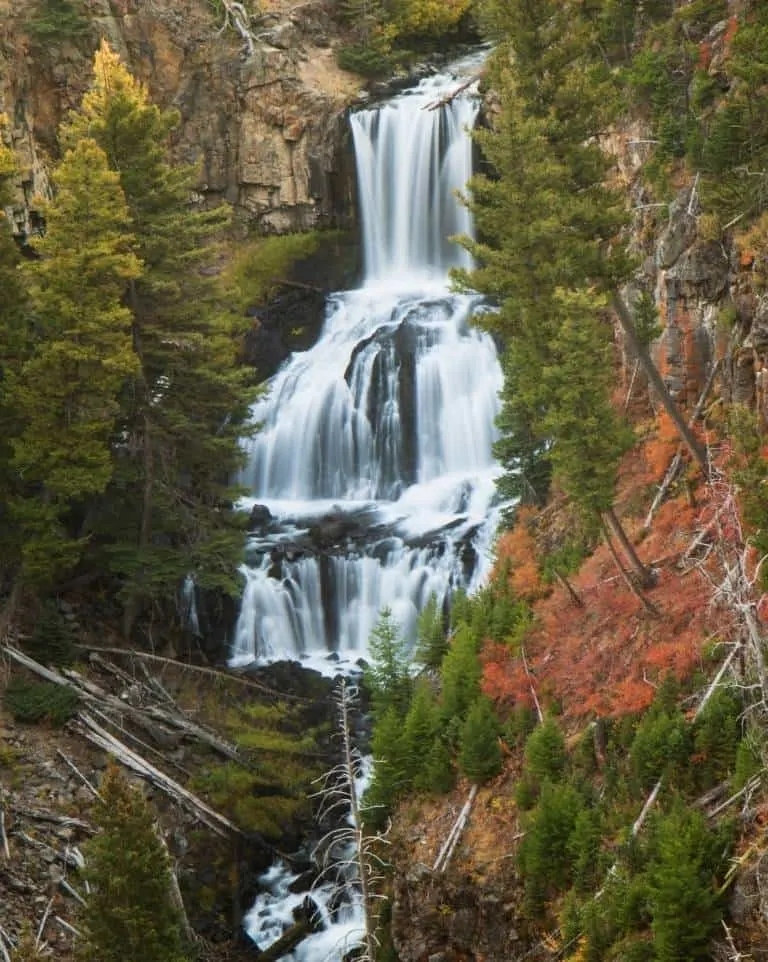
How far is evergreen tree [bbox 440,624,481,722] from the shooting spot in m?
19.2

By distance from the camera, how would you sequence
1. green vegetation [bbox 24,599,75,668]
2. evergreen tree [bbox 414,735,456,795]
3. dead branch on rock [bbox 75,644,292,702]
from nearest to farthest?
evergreen tree [bbox 414,735,456,795] < green vegetation [bbox 24,599,75,668] < dead branch on rock [bbox 75,644,292,702]

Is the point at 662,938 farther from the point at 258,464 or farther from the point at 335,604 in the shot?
the point at 258,464

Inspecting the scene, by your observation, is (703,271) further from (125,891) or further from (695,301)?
(125,891)

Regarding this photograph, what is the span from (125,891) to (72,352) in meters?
11.5

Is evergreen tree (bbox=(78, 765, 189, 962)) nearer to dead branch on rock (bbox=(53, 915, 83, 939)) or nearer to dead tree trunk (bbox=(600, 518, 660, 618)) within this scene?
dead branch on rock (bbox=(53, 915, 83, 939))

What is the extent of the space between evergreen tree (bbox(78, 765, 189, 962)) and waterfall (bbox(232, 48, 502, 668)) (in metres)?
11.2

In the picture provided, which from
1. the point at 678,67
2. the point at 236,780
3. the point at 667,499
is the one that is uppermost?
the point at 678,67

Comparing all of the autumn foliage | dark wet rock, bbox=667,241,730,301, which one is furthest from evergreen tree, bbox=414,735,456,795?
dark wet rock, bbox=667,241,730,301

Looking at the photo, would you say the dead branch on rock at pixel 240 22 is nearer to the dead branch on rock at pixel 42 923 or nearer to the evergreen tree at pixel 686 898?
the dead branch on rock at pixel 42 923

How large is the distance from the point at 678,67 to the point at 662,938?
62.3 ft

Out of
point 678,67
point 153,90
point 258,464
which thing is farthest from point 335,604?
point 153,90

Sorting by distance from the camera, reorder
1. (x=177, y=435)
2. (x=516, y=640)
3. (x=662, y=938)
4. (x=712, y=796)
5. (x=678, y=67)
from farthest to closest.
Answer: (x=177, y=435) < (x=678, y=67) < (x=516, y=640) < (x=712, y=796) < (x=662, y=938)

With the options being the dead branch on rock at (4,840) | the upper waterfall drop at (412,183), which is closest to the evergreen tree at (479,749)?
the dead branch on rock at (4,840)

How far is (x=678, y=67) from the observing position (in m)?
24.1
